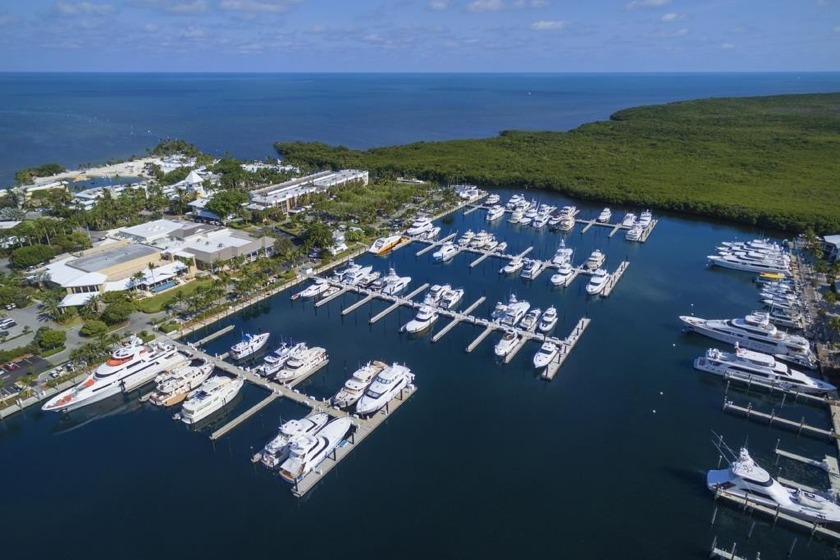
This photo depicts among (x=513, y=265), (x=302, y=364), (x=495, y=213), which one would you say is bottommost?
(x=302, y=364)

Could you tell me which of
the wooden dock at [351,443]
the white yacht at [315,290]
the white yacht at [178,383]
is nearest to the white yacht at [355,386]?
the wooden dock at [351,443]

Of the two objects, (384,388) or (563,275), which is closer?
(384,388)

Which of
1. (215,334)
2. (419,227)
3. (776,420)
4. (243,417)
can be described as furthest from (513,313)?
(215,334)

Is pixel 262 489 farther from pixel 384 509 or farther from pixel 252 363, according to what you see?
pixel 252 363

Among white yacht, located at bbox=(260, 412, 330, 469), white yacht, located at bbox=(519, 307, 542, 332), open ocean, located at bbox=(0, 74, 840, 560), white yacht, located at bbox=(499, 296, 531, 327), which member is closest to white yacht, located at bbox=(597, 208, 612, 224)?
open ocean, located at bbox=(0, 74, 840, 560)

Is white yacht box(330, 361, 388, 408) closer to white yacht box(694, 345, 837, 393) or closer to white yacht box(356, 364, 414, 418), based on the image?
white yacht box(356, 364, 414, 418)

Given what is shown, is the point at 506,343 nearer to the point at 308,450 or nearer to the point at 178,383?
the point at 308,450
